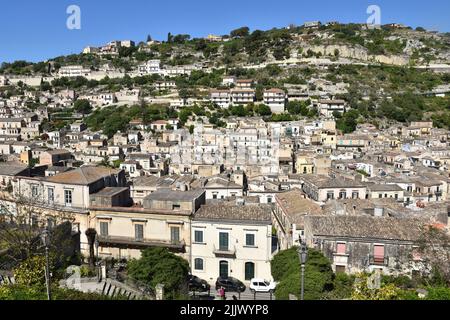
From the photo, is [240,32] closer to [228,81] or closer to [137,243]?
[228,81]

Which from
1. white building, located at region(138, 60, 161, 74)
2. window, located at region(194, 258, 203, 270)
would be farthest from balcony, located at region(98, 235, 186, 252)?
white building, located at region(138, 60, 161, 74)

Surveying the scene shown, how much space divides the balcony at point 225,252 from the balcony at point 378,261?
22.2 ft

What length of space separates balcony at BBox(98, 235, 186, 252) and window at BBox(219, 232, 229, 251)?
192 centimetres

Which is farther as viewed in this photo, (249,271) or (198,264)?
(198,264)

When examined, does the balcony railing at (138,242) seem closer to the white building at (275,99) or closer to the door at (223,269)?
the door at (223,269)

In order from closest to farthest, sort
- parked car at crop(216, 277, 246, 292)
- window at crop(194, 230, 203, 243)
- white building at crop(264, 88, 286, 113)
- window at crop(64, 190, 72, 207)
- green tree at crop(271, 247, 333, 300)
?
green tree at crop(271, 247, 333, 300), parked car at crop(216, 277, 246, 292), window at crop(194, 230, 203, 243), window at crop(64, 190, 72, 207), white building at crop(264, 88, 286, 113)

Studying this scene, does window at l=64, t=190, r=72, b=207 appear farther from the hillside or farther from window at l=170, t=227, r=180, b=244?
the hillside

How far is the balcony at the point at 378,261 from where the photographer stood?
1770cm

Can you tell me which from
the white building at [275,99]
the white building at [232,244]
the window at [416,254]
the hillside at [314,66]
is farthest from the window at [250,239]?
the white building at [275,99]

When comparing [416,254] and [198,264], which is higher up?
[416,254]

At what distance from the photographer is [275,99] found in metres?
92.1

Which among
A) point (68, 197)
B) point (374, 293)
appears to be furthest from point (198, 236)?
point (374, 293)

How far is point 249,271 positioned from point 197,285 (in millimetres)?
2962

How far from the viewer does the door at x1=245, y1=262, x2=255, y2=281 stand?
2125cm
